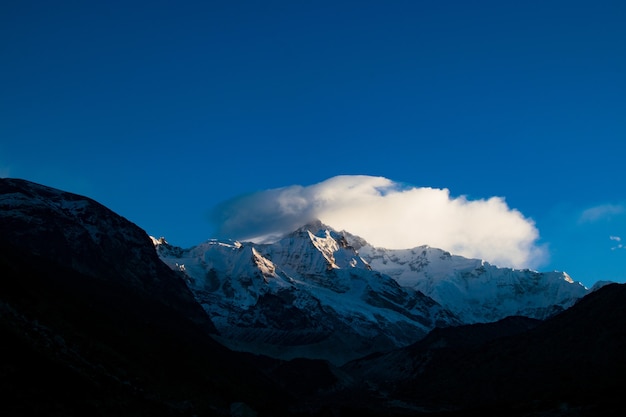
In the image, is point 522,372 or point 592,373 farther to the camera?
point 522,372

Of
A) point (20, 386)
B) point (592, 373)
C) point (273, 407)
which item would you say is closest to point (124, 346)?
point (273, 407)

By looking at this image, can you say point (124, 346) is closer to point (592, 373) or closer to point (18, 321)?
point (18, 321)

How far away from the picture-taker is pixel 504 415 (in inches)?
4926

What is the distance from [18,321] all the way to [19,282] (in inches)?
830

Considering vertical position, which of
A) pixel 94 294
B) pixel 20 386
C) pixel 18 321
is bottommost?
pixel 20 386

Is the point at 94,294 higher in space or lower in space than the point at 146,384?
higher

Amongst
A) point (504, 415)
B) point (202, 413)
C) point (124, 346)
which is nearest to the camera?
point (202, 413)

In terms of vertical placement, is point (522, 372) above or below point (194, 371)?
above

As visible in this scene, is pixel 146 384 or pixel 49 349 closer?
pixel 49 349

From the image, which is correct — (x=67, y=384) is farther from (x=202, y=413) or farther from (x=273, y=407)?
(x=273, y=407)

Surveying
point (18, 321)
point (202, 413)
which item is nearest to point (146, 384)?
point (202, 413)

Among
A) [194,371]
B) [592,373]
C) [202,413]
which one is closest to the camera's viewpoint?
[202,413]

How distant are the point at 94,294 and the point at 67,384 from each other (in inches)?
4562

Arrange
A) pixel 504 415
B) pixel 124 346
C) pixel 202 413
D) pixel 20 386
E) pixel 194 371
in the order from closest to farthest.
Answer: pixel 20 386, pixel 202 413, pixel 504 415, pixel 124 346, pixel 194 371
